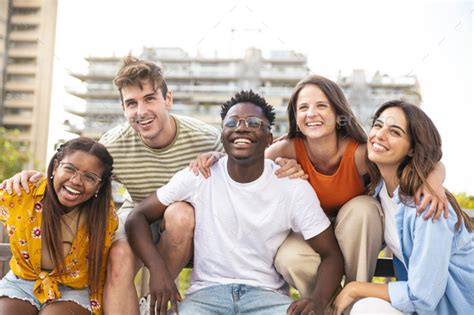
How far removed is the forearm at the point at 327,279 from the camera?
1.36m

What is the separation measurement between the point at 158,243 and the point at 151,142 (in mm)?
368

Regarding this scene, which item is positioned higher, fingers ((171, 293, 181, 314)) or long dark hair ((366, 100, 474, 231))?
long dark hair ((366, 100, 474, 231))

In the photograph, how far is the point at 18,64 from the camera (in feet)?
18.7

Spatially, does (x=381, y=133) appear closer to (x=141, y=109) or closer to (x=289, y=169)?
(x=289, y=169)

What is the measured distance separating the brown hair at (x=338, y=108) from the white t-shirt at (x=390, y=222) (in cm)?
21

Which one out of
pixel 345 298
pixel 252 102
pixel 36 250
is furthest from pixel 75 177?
pixel 345 298

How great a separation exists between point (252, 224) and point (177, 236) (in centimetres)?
22

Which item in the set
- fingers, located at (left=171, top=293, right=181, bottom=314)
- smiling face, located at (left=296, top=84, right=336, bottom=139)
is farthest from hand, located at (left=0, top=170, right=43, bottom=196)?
smiling face, located at (left=296, top=84, right=336, bottom=139)

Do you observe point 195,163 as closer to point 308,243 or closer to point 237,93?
point 237,93

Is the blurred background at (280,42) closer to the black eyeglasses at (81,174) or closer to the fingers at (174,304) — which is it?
the black eyeglasses at (81,174)

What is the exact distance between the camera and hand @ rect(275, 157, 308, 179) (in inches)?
59.0

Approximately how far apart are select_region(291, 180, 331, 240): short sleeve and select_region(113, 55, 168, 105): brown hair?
62cm

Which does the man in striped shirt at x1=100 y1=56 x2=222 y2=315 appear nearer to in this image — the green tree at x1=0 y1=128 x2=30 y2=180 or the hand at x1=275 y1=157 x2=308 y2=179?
the hand at x1=275 y1=157 x2=308 y2=179

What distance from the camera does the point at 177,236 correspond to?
148 centimetres
